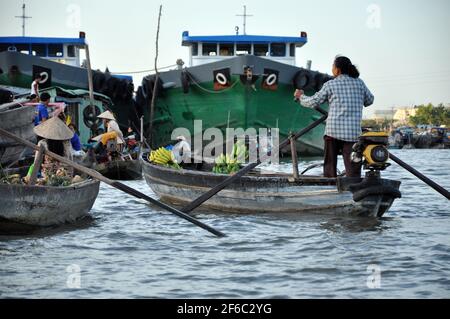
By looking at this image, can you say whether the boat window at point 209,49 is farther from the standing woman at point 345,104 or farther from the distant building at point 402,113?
the distant building at point 402,113

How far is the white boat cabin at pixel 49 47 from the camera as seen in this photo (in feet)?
85.3

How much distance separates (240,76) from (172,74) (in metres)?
2.82

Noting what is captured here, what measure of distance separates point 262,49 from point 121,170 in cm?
1089

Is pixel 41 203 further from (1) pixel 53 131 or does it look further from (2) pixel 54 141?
(2) pixel 54 141

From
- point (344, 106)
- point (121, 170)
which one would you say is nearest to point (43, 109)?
point (121, 170)

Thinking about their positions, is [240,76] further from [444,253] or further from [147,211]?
[444,253]

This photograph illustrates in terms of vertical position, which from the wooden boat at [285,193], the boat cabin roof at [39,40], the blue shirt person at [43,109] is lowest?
the wooden boat at [285,193]

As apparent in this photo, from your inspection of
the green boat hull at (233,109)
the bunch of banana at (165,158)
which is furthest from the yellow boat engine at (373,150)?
the green boat hull at (233,109)

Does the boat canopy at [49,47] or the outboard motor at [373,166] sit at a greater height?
the boat canopy at [49,47]

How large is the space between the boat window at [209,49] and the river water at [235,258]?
610 inches

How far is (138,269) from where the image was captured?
7031 mm

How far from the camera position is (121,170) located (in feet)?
51.7
